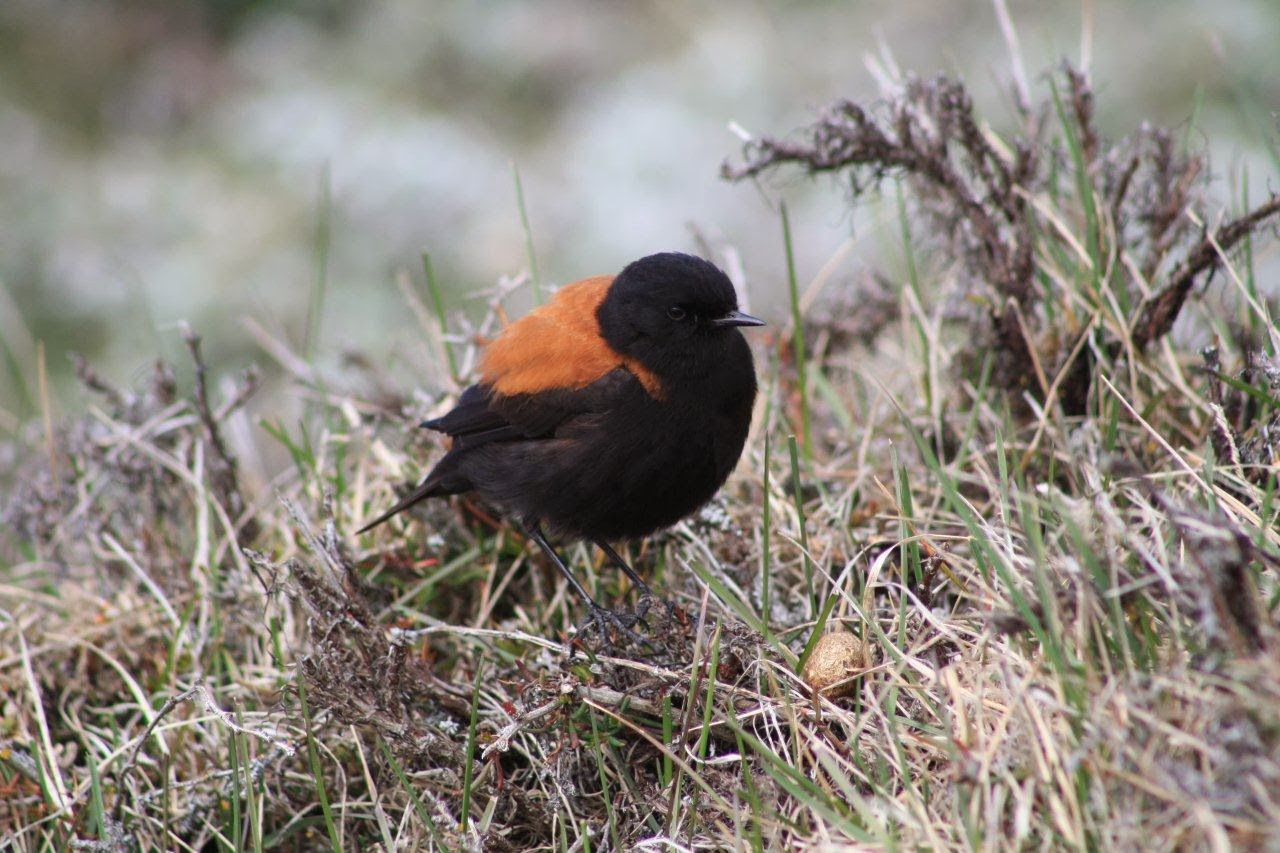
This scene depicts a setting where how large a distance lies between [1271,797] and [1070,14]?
725 centimetres

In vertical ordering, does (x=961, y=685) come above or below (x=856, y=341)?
below

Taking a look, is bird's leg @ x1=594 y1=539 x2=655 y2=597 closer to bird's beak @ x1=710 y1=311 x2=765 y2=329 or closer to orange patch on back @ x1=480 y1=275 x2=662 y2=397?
orange patch on back @ x1=480 y1=275 x2=662 y2=397

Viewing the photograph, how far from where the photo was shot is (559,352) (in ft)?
12.4

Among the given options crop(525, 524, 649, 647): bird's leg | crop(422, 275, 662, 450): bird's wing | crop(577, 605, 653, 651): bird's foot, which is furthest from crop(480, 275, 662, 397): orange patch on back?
crop(577, 605, 653, 651): bird's foot

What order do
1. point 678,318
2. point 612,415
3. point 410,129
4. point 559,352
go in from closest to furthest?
point 612,415
point 678,318
point 559,352
point 410,129

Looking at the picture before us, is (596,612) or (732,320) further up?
(732,320)

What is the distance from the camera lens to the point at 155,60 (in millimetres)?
9461

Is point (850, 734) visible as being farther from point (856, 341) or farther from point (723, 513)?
point (856, 341)

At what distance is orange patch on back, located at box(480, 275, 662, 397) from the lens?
144 inches

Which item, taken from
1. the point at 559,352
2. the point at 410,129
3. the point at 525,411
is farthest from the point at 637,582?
the point at 410,129

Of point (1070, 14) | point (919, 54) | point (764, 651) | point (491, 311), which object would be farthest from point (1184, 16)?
point (764, 651)

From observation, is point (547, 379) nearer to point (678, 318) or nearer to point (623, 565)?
point (678, 318)

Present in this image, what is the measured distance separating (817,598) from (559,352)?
3.75 ft

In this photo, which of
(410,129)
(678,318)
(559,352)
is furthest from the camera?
(410,129)
